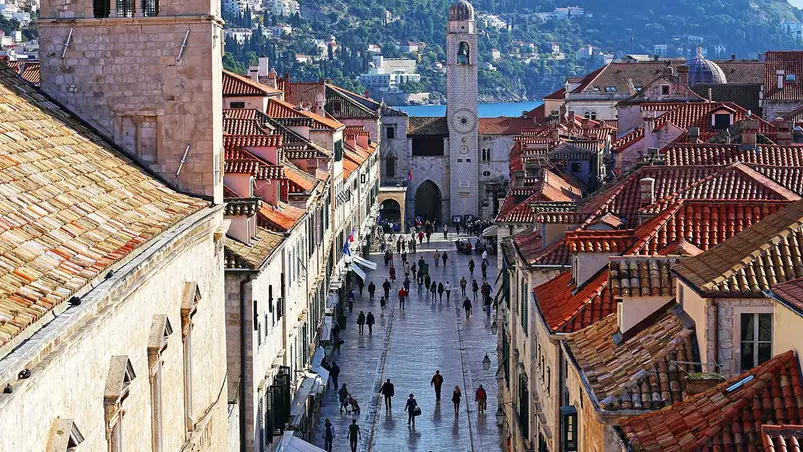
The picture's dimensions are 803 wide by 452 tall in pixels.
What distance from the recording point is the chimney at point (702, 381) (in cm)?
1920

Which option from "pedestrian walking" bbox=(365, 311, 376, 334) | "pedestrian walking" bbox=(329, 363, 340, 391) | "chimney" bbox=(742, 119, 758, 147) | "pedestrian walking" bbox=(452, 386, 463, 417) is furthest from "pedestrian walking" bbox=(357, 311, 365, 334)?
"chimney" bbox=(742, 119, 758, 147)

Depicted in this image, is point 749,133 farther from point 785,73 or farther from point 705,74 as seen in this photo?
point 705,74

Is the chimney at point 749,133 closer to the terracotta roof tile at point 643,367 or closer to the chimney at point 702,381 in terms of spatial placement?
the terracotta roof tile at point 643,367

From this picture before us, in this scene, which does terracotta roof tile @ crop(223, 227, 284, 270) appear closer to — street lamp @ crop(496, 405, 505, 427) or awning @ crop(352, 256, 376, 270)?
street lamp @ crop(496, 405, 505, 427)

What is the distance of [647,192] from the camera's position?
1405 inches

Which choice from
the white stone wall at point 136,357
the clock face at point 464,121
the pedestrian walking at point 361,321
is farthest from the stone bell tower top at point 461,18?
the white stone wall at point 136,357

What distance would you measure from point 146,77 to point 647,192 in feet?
44.7

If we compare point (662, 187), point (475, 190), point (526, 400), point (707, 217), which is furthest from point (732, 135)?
point (475, 190)

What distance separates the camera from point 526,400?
1419 inches

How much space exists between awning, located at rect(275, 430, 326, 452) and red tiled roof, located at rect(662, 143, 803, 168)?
1236 centimetres

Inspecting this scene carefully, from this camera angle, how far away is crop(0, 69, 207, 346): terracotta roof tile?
50.4 ft

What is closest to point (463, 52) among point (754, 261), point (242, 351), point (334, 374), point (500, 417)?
point (334, 374)

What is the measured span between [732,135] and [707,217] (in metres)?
27.4

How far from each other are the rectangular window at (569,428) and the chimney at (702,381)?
4964 millimetres
